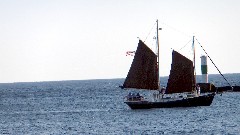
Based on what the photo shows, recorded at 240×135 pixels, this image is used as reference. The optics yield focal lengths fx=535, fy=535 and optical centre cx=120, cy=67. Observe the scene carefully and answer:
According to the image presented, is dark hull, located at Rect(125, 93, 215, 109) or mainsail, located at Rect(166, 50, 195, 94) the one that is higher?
mainsail, located at Rect(166, 50, 195, 94)

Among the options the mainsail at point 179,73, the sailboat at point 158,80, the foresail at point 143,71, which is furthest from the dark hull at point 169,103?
the foresail at point 143,71

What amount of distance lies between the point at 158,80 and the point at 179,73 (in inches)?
143

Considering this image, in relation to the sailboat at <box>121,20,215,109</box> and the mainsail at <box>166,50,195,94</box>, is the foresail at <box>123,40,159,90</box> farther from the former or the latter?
the mainsail at <box>166,50,195,94</box>

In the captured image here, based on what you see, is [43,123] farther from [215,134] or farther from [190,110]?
[215,134]

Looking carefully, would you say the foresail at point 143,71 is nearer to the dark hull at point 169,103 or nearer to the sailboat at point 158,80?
the sailboat at point 158,80

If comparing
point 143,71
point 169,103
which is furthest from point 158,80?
point 169,103

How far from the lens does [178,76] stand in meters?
84.5

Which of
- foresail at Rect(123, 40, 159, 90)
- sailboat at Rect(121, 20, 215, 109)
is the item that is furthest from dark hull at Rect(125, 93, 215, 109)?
foresail at Rect(123, 40, 159, 90)

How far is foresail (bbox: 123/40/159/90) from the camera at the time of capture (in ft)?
271

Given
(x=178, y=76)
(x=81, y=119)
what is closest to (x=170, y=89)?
(x=178, y=76)

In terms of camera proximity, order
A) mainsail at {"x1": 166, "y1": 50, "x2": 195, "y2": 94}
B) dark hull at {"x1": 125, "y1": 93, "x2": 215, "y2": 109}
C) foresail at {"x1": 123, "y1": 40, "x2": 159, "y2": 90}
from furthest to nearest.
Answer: dark hull at {"x1": 125, "y1": 93, "x2": 215, "y2": 109}
mainsail at {"x1": 166, "y1": 50, "x2": 195, "y2": 94}
foresail at {"x1": 123, "y1": 40, "x2": 159, "y2": 90}

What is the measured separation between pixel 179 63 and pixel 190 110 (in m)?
7.59

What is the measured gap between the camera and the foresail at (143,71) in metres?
82.6

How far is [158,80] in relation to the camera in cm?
8375
